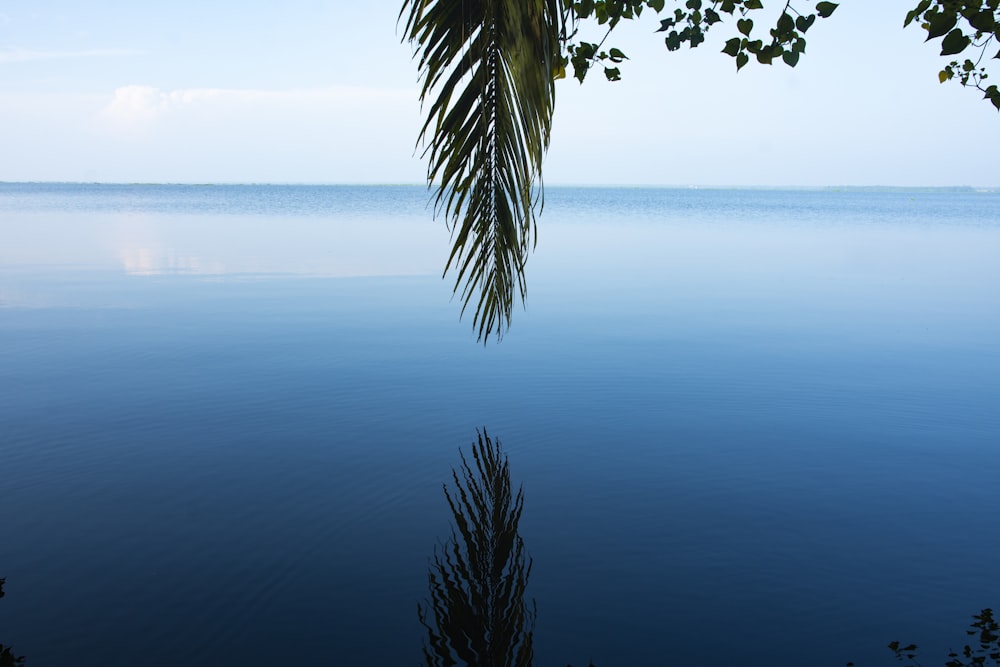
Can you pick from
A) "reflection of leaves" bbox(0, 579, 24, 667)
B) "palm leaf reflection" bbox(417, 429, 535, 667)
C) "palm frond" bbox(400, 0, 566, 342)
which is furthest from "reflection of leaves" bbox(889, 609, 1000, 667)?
"reflection of leaves" bbox(0, 579, 24, 667)

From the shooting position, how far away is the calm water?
4.15 meters

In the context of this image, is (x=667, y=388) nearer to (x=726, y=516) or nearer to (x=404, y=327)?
(x=726, y=516)

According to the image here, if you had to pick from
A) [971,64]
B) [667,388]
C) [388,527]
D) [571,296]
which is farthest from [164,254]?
[971,64]

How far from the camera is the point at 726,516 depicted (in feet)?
17.9

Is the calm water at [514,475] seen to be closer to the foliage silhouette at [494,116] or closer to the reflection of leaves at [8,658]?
the reflection of leaves at [8,658]

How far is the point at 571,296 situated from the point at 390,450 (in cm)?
929

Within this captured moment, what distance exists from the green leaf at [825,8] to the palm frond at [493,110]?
8.08ft

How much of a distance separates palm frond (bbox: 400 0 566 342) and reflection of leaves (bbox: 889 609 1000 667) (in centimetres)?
269

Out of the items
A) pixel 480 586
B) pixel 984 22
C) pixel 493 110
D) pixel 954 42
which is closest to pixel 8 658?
pixel 480 586

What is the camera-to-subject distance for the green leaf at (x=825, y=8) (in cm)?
470

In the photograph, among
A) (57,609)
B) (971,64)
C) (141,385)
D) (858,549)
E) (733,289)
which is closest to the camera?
(57,609)

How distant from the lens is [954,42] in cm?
395

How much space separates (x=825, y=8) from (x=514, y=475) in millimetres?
3689

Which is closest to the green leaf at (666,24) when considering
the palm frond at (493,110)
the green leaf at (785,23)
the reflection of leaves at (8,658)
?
the green leaf at (785,23)
